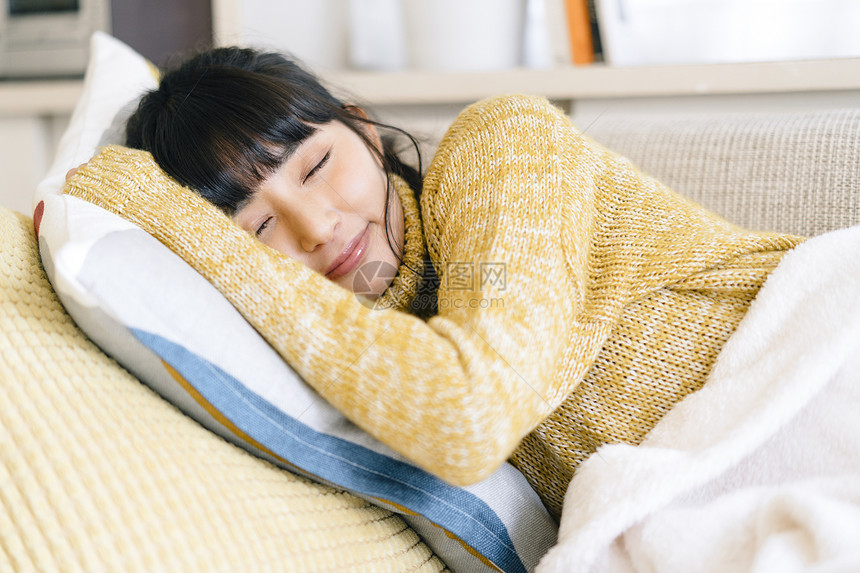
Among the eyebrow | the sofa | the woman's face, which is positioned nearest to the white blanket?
the sofa

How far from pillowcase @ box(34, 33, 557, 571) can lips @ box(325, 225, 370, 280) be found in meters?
0.17

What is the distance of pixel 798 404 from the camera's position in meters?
0.53

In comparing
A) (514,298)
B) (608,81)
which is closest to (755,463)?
(514,298)

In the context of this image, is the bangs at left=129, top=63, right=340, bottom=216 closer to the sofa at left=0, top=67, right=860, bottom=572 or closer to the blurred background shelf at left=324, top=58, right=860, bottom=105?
the sofa at left=0, top=67, right=860, bottom=572

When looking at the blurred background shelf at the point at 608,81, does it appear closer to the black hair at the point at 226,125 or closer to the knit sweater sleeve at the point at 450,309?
the black hair at the point at 226,125

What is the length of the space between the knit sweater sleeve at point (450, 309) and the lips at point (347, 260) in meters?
0.09

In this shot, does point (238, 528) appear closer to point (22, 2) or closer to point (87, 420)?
point (87, 420)

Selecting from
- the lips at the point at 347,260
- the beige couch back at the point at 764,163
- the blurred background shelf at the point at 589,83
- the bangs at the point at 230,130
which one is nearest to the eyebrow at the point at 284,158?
the bangs at the point at 230,130

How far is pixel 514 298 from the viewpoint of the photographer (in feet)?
1.71

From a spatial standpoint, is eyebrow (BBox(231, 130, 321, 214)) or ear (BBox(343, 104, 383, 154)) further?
ear (BBox(343, 104, 383, 154))

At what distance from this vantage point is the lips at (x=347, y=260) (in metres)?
0.69

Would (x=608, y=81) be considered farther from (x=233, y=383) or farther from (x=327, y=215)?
(x=233, y=383)

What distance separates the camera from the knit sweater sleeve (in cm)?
49

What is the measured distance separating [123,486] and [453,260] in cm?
32
